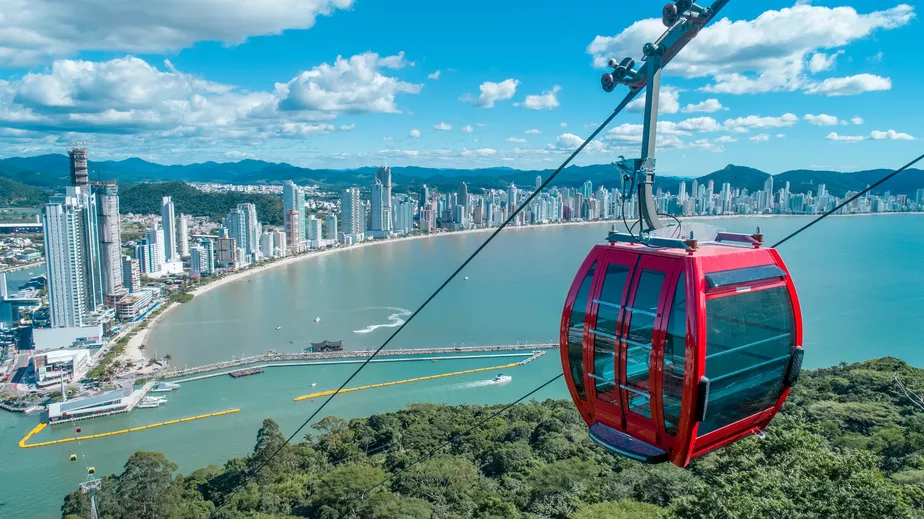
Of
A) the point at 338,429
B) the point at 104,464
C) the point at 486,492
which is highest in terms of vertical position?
the point at 486,492

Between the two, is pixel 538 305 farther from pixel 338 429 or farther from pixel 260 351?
pixel 338 429

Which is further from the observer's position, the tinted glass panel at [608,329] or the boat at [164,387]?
the boat at [164,387]

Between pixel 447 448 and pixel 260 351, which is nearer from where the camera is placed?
pixel 447 448

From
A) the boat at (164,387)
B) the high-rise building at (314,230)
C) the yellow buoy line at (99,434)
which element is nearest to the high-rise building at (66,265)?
the boat at (164,387)

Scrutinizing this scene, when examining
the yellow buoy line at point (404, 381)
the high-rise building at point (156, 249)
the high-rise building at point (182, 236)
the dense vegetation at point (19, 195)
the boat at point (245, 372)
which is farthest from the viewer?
the dense vegetation at point (19, 195)

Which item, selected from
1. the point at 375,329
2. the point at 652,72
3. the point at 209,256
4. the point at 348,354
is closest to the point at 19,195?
the point at 209,256

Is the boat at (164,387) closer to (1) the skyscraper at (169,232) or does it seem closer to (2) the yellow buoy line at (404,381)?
(2) the yellow buoy line at (404,381)

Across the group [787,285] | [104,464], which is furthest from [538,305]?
[787,285]

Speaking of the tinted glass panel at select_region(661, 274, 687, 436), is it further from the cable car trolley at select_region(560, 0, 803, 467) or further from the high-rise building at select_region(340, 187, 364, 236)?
the high-rise building at select_region(340, 187, 364, 236)
